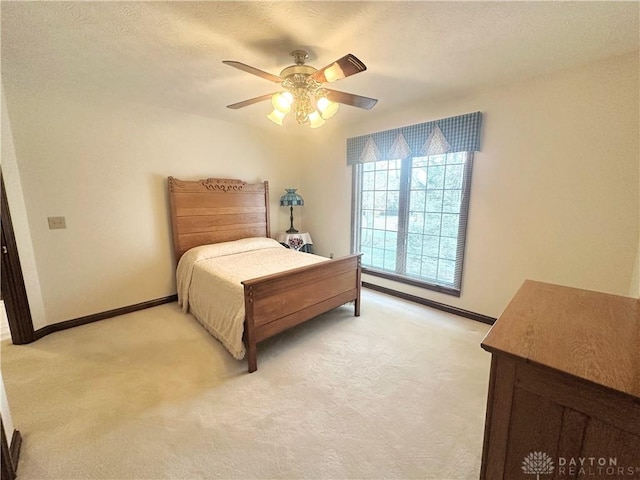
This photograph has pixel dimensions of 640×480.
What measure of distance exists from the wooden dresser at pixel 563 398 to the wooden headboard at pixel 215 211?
3.29 meters

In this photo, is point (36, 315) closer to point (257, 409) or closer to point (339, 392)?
point (257, 409)

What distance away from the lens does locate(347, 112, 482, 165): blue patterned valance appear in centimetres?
262

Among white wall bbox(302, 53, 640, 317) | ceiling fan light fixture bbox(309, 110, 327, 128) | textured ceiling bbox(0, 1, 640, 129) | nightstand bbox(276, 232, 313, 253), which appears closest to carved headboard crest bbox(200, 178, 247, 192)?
nightstand bbox(276, 232, 313, 253)

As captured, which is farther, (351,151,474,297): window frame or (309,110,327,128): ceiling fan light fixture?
(351,151,474,297): window frame

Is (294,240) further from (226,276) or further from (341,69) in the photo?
(341,69)

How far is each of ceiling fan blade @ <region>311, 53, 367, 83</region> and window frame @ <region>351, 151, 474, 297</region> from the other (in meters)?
1.76

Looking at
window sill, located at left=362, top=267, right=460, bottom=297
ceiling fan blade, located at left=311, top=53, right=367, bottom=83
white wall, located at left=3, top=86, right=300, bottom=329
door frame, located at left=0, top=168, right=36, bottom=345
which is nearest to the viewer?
ceiling fan blade, located at left=311, top=53, right=367, bottom=83

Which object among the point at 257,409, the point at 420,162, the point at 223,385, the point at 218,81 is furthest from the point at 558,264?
the point at 218,81

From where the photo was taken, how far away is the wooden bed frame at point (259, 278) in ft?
6.74

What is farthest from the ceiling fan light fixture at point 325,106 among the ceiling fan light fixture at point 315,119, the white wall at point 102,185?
the white wall at point 102,185

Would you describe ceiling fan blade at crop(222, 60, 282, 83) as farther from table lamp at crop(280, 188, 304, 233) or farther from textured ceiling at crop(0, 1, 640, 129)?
table lamp at crop(280, 188, 304, 233)

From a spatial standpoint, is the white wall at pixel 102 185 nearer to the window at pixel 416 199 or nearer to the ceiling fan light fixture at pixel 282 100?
the ceiling fan light fixture at pixel 282 100

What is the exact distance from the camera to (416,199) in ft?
10.5

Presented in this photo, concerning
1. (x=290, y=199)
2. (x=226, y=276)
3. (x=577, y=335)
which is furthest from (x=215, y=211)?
(x=577, y=335)
